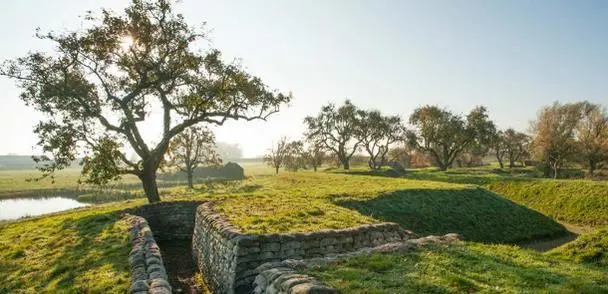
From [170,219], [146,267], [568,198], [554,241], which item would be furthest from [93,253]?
[568,198]

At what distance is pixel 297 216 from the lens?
19484mm

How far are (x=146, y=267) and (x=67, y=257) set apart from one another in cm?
557

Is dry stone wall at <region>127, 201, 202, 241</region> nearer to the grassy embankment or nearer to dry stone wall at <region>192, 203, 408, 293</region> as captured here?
the grassy embankment

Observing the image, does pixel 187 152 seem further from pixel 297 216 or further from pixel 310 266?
pixel 310 266

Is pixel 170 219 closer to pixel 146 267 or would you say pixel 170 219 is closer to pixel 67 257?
pixel 67 257

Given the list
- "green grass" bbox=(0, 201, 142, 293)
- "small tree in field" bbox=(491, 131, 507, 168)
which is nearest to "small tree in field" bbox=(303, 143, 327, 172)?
"small tree in field" bbox=(491, 131, 507, 168)

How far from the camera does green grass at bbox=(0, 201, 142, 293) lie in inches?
501

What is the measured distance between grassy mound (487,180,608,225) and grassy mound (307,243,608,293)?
1036 inches

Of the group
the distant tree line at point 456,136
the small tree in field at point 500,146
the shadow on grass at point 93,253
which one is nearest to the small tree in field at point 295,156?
the distant tree line at point 456,136

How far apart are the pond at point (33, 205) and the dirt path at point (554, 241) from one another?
49.9 metres

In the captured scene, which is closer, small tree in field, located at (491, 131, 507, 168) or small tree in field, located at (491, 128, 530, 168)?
small tree in field, located at (491, 131, 507, 168)

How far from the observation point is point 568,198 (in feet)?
123

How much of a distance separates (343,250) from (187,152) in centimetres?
3956

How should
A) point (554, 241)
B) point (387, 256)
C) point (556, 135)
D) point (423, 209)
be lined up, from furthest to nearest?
point (556, 135)
point (423, 209)
point (554, 241)
point (387, 256)
